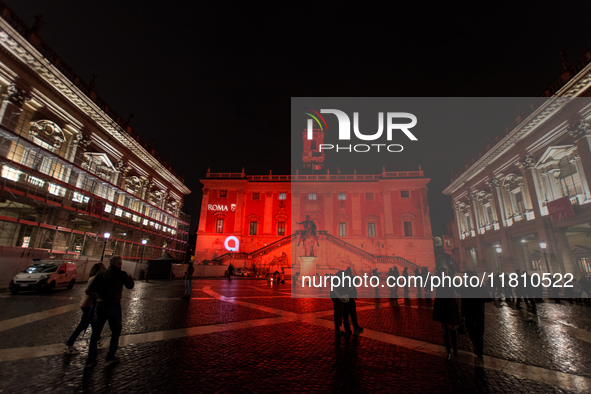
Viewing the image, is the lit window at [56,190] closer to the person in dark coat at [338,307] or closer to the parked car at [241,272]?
the parked car at [241,272]

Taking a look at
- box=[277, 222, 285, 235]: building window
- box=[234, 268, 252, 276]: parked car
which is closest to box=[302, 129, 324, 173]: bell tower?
box=[277, 222, 285, 235]: building window

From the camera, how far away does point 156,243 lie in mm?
35500

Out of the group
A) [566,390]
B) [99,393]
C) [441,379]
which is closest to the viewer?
[99,393]

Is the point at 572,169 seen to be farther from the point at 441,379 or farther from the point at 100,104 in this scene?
the point at 100,104

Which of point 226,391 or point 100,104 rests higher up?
point 100,104

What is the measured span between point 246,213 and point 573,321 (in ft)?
124

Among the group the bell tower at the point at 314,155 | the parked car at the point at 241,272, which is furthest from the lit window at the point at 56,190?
the bell tower at the point at 314,155

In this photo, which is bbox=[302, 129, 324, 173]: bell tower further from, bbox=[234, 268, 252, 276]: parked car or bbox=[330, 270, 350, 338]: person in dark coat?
bbox=[330, 270, 350, 338]: person in dark coat

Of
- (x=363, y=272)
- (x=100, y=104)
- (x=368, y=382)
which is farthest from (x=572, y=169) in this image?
(x=100, y=104)

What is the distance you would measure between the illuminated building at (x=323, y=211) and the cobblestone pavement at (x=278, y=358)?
31.9 metres

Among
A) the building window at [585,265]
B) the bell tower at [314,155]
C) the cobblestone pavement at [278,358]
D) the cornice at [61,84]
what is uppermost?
the bell tower at [314,155]

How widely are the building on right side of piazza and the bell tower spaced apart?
24.8 m

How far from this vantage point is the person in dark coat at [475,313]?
4.54m

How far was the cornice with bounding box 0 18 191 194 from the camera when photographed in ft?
52.9
